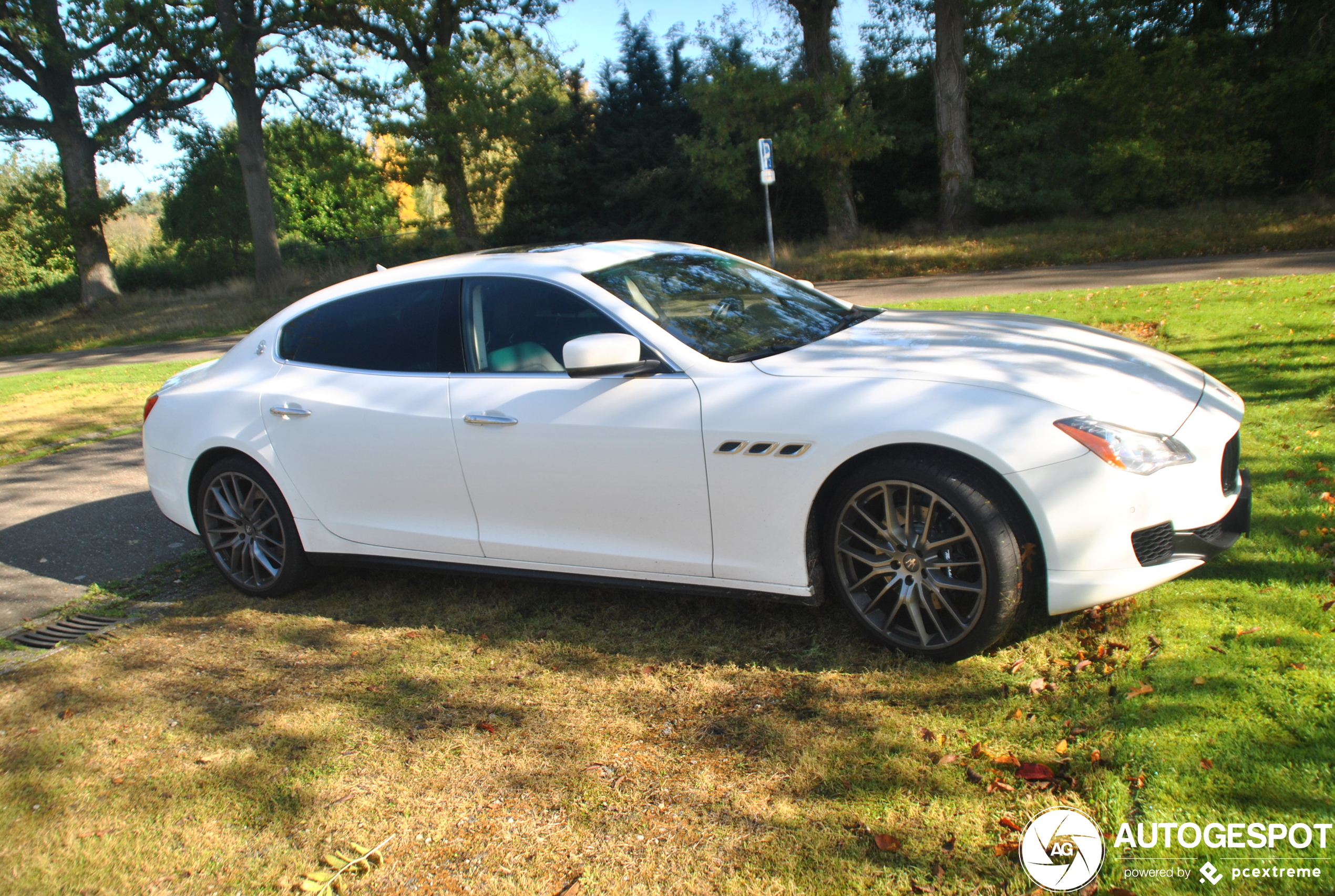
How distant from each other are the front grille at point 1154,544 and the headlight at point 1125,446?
199 mm

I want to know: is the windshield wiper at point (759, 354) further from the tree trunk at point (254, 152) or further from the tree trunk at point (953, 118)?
the tree trunk at point (254, 152)

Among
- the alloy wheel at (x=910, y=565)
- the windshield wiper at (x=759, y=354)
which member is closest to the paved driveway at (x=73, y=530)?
the windshield wiper at (x=759, y=354)

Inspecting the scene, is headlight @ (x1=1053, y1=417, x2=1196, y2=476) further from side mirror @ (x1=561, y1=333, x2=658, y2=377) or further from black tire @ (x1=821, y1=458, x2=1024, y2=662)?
side mirror @ (x1=561, y1=333, x2=658, y2=377)

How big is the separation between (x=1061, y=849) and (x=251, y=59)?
30.5 m

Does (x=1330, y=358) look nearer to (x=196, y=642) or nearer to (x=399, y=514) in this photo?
(x=399, y=514)

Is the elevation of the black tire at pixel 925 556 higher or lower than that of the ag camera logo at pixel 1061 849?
higher

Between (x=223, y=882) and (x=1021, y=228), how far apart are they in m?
24.1

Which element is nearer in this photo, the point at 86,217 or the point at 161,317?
the point at 161,317

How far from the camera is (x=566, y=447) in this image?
3.85 m

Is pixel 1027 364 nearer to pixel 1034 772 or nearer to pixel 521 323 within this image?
pixel 1034 772

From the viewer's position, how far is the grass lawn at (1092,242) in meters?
17.3

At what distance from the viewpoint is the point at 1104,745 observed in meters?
2.82

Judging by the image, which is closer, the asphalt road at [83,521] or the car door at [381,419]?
the car door at [381,419]

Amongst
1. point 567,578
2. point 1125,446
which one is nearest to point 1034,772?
point 1125,446
